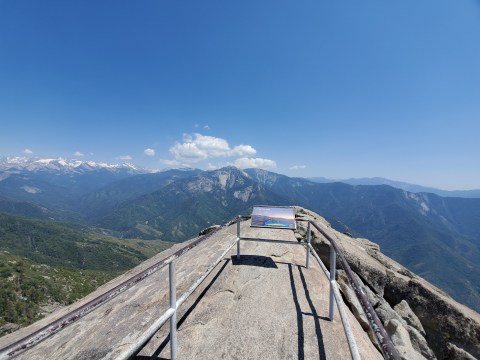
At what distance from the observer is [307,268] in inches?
363

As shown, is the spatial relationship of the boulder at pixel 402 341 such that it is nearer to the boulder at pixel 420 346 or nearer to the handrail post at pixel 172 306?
the boulder at pixel 420 346

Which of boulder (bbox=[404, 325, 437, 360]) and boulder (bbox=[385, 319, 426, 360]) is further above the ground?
boulder (bbox=[385, 319, 426, 360])

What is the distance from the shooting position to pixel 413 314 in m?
10.4

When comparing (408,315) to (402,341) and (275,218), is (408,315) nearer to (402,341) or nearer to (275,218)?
(402,341)

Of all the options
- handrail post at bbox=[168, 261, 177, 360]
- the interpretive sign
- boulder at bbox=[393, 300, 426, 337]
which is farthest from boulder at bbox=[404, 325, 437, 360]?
handrail post at bbox=[168, 261, 177, 360]

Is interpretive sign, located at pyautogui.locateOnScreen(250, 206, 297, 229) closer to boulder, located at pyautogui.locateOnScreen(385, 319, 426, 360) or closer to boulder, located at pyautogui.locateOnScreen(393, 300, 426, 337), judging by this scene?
boulder, located at pyautogui.locateOnScreen(385, 319, 426, 360)

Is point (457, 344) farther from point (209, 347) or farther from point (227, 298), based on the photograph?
point (209, 347)

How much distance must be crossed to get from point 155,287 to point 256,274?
3153 mm

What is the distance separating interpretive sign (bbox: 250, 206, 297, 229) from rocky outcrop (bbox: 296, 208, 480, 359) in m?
2.65

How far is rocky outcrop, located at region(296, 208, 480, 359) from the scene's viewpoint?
334 inches

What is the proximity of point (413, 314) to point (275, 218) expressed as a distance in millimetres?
6587

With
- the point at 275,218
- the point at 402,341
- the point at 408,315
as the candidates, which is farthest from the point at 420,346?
the point at 275,218

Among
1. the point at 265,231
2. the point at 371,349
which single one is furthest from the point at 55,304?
the point at 371,349

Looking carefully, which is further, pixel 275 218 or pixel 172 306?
pixel 275 218
